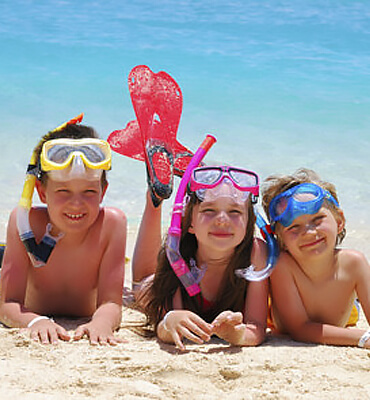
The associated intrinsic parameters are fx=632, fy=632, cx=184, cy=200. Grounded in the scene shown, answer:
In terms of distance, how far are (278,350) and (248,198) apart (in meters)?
0.78

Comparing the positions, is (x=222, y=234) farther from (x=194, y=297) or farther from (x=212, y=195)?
(x=194, y=297)

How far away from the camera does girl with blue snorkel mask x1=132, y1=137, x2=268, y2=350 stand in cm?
318

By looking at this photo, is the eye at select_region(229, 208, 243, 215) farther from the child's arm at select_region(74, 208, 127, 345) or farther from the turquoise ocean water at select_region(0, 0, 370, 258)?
the turquoise ocean water at select_region(0, 0, 370, 258)

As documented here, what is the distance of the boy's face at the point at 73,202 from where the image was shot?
3285 mm

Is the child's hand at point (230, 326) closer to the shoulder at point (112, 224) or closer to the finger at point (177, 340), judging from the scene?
the finger at point (177, 340)

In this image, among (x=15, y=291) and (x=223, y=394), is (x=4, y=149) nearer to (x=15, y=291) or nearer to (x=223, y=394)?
(x=15, y=291)

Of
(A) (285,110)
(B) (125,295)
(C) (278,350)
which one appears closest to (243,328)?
(C) (278,350)

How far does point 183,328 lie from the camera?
284cm

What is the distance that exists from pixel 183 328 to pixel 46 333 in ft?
2.23

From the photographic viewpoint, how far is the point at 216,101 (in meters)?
12.7

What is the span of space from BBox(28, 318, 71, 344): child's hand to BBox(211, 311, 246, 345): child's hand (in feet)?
2.41

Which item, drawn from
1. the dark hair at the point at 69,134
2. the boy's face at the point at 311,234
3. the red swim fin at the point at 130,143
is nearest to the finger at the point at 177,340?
the boy's face at the point at 311,234

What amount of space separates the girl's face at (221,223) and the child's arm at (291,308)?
→ 28 centimetres

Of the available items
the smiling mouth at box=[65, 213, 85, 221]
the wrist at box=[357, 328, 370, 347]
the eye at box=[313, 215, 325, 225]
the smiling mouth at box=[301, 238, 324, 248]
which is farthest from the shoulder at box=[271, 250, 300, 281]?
the smiling mouth at box=[65, 213, 85, 221]
